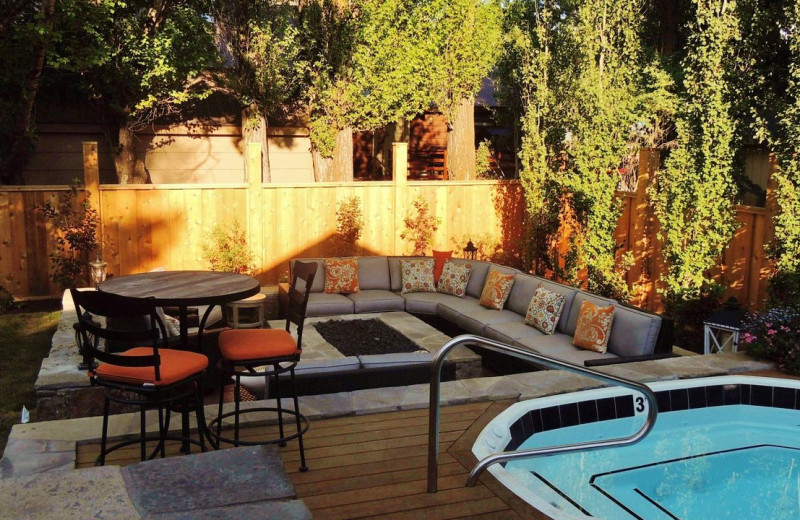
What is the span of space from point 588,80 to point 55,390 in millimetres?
6992

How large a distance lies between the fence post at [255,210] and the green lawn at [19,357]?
274 cm

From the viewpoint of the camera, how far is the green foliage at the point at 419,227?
11477 millimetres

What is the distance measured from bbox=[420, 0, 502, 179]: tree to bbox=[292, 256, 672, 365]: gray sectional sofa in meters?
5.01

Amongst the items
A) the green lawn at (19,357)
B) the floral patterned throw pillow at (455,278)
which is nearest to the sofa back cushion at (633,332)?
the floral patterned throw pillow at (455,278)

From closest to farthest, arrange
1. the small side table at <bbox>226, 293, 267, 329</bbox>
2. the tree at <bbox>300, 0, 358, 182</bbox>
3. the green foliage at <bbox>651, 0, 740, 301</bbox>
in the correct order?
the green foliage at <bbox>651, 0, 740, 301</bbox>, the small side table at <bbox>226, 293, 267, 329</bbox>, the tree at <bbox>300, 0, 358, 182</bbox>

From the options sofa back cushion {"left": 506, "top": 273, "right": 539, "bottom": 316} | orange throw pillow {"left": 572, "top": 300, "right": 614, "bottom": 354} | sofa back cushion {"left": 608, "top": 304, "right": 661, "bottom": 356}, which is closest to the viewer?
sofa back cushion {"left": 608, "top": 304, "right": 661, "bottom": 356}

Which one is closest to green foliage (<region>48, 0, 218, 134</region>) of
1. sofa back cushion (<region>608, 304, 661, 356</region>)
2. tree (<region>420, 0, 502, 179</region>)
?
tree (<region>420, 0, 502, 179</region>)

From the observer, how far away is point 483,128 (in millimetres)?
17984

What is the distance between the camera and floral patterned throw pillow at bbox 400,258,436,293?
9516 millimetres

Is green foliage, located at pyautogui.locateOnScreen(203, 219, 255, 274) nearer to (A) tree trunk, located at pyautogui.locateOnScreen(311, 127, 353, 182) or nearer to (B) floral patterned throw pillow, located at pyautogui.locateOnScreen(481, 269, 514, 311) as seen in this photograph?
(A) tree trunk, located at pyautogui.locateOnScreen(311, 127, 353, 182)

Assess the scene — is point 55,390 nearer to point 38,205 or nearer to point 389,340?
point 389,340

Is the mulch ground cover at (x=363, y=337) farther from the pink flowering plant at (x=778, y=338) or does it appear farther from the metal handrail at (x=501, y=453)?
the metal handrail at (x=501, y=453)

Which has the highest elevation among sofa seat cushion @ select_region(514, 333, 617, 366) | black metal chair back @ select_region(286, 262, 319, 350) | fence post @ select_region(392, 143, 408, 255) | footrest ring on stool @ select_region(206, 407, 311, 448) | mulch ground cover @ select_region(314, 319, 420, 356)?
fence post @ select_region(392, 143, 408, 255)

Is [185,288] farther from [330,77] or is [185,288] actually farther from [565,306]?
[330,77]
